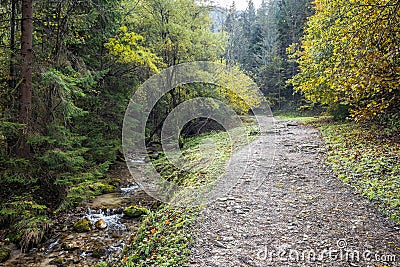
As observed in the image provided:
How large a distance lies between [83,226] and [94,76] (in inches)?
189

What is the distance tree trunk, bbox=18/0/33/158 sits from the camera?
6445mm

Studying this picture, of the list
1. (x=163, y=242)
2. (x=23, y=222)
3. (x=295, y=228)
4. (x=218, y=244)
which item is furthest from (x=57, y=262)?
(x=295, y=228)

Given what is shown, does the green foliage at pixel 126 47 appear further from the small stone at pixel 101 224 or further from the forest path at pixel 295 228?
the forest path at pixel 295 228

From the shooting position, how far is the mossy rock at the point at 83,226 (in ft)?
22.7

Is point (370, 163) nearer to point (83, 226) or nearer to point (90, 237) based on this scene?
point (90, 237)

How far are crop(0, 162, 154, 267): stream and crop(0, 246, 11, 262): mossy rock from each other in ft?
0.28

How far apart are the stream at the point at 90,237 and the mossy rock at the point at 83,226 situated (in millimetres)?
95

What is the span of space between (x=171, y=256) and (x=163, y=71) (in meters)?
11.3

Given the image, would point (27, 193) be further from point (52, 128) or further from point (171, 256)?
point (171, 256)

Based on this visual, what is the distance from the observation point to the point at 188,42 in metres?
13.9

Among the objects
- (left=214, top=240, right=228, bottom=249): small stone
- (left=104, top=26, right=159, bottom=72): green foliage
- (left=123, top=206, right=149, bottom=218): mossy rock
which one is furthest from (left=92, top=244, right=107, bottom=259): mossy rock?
(left=104, top=26, right=159, bottom=72): green foliage

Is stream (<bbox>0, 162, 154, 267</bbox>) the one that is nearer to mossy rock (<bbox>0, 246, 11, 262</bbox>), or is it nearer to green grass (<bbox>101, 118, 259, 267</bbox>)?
mossy rock (<bbox>0, 246, 11, 262</bbox>)

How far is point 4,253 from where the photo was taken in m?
5.48

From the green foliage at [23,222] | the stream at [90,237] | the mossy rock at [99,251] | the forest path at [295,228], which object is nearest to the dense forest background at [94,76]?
the green foliage at [23,222]
